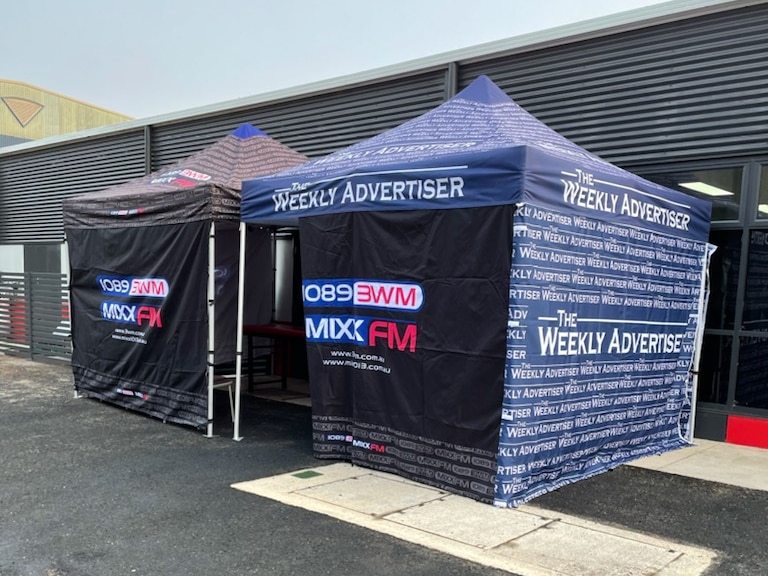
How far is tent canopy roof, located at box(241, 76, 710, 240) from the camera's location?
4508mm

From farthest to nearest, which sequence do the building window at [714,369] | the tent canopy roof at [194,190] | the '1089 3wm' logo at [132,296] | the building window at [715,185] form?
1. the '1089 3wm' logo at [132,296]
2. the building window at [714,369]
3. the building window at [715,185]
4. the tent canopy roof at [194,190]

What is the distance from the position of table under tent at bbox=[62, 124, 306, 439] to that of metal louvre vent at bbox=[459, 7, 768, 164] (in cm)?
344

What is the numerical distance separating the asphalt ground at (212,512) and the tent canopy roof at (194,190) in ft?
7.69

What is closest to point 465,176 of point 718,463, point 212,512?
point 212,512

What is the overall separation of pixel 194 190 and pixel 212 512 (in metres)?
3.37

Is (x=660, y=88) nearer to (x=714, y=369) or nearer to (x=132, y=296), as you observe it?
(x=714, y=369)

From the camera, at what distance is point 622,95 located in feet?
24.3

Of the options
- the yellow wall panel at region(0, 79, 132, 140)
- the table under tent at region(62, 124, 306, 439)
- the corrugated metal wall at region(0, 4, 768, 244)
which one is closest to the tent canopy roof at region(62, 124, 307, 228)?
the table under tent at region(62, 124, 306, 439)

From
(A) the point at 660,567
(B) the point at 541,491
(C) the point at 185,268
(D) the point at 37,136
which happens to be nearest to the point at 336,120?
(C) the point at 185,268

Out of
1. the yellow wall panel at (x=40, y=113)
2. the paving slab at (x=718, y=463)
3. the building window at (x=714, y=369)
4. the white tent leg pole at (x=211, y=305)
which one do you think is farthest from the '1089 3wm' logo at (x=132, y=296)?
the yellow wall panel at (x=40, y=113)

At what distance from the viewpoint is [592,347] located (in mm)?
5172

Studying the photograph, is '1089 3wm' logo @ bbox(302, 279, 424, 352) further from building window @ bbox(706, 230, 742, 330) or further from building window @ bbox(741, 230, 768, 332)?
building window @ bbox(741, 230, 768, 332)

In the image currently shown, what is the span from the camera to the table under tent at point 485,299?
452 cm

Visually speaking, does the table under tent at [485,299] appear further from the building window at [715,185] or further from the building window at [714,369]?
the building window at [714,369]
